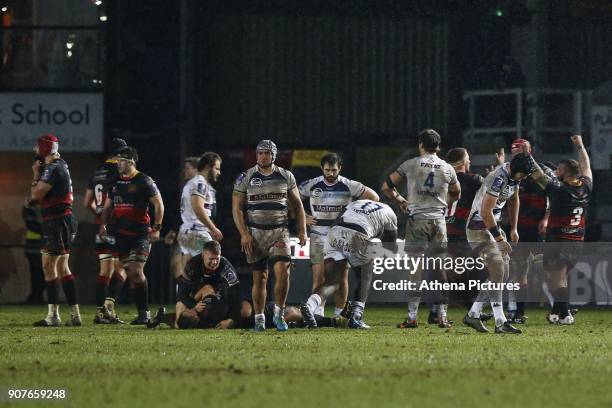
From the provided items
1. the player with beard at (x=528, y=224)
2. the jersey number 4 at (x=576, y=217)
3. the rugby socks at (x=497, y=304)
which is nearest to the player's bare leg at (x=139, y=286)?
the rugby socks at (x=497, y=304)

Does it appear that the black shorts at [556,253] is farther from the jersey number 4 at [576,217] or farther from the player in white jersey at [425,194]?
the player in white jersey at [425,194]

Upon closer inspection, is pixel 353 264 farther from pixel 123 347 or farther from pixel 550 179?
pixel 123 347

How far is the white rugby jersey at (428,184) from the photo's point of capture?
16719mm

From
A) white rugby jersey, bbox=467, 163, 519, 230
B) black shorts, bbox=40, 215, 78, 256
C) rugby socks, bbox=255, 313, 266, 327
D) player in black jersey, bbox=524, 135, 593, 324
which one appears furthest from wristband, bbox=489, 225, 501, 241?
black shorts, bbox=40, 215, 78, 256

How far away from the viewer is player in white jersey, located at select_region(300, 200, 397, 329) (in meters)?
17.0

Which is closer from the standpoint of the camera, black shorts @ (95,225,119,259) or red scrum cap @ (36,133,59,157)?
red scrum cap @ (36,133,59,157)

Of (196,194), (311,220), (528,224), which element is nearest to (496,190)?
(311,220)

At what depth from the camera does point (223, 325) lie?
55.4 feet

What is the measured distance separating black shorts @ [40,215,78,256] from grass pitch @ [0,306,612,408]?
128cm

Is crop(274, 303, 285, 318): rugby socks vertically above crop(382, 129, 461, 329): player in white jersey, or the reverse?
crop(382, 129, 461, 329): player in white jersey

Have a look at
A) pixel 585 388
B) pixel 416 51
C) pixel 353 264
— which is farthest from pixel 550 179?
pixel 416 51

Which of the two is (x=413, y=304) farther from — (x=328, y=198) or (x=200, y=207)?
(x=200, y=207)

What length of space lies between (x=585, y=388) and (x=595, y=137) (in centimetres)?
1606

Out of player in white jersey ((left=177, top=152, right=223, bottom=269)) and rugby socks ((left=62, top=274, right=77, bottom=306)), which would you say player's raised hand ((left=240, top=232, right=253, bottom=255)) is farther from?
rugby socks ((left=62, top=274, right=77, bottom=306))
